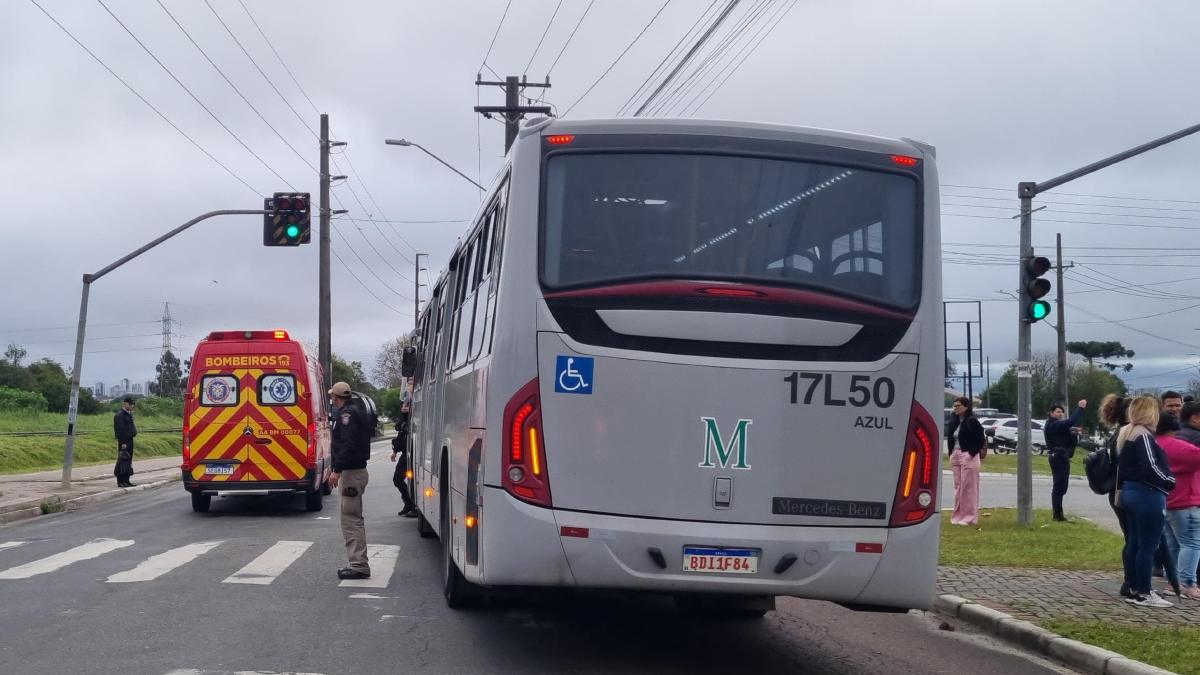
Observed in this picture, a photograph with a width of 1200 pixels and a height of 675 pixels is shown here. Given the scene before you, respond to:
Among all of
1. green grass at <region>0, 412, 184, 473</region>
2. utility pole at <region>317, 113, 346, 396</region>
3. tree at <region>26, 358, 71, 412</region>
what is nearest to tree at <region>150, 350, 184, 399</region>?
tree at <region>26, 358, 71, 412</region>

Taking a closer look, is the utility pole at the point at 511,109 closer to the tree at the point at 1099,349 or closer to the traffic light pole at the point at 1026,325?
the traffic light pole at the point at 1026,325

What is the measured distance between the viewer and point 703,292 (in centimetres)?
696

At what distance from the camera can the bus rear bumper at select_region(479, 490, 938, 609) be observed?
22.5 ft

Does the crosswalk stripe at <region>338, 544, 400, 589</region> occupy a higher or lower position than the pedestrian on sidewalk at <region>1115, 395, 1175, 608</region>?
lower

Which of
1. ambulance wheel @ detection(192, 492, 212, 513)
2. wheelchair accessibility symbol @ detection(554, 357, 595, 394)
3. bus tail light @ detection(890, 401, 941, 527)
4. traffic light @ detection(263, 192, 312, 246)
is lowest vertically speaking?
ambulance wheel @ detection(192, 492, 212, 513)

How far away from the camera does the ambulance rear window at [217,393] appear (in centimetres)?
1845

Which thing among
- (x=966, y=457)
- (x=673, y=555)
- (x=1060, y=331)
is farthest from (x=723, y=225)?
(x=1060, y=331)

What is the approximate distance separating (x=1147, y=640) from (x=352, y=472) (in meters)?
6.83

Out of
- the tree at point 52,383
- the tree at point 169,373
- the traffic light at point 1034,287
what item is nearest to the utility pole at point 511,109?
the traffic light at point 1034,287

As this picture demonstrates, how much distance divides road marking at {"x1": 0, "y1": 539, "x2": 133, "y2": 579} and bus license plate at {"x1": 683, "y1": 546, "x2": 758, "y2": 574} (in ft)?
24.7

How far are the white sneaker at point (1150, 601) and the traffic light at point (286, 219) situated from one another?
55.4 ft

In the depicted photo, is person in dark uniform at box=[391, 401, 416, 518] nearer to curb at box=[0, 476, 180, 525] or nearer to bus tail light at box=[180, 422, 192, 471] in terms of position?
bus tail light at box=[180, 422, 192, 471]

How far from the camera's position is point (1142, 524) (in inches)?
396

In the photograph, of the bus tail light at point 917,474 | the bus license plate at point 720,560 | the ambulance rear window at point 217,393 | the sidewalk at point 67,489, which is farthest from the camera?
the sidewalk at point 67,489
